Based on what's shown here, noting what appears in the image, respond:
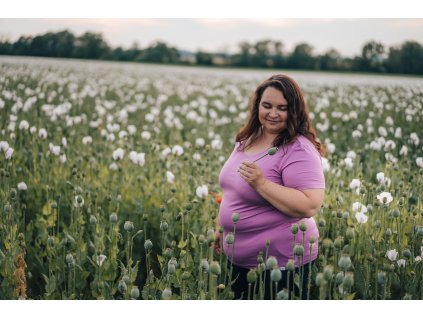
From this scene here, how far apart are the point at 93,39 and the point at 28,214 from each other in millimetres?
1378

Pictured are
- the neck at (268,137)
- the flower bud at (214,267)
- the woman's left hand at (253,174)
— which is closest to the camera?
the flower bud at (214,267)

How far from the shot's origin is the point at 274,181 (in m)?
2.28

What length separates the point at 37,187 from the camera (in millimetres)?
3697

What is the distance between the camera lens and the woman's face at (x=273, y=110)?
2303mm

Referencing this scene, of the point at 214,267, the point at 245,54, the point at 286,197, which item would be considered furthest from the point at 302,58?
the point at 214,267

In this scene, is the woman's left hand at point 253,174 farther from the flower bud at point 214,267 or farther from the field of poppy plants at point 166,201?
the flower bud at point 214,267

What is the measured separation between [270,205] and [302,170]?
246 millimetres

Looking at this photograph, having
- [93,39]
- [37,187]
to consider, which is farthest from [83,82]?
[37,187]

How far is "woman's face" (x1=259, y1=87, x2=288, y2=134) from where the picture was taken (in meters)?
2.30

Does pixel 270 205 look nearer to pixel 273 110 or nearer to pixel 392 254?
pixel 273 110

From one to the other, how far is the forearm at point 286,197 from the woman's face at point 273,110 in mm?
297

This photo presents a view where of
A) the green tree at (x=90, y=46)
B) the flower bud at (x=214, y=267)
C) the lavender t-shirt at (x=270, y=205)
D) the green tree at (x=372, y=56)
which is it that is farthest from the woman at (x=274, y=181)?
the green tree at (x=90, y=46)

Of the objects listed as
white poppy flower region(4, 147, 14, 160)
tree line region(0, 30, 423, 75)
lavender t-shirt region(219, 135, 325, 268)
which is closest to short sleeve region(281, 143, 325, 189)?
lavender t-shirt region(219, 135, 325, 268)
